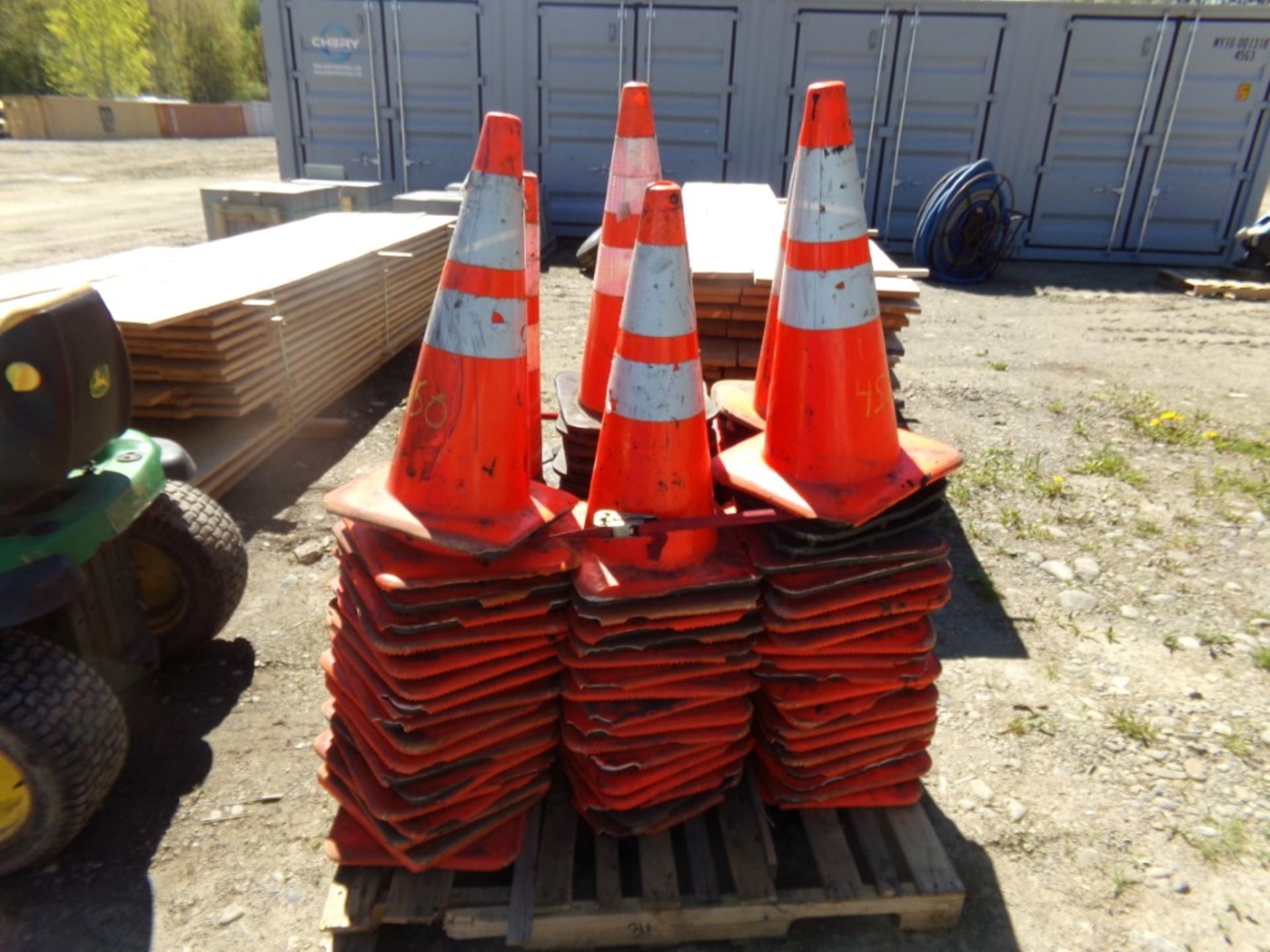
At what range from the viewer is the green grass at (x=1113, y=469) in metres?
5.27

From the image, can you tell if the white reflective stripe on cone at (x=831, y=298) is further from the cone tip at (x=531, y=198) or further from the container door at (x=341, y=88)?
the container door at (x=341, y=88)

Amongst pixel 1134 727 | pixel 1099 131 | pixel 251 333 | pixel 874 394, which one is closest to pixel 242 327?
pixel 251 333

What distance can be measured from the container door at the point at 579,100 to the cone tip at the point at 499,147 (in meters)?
9.62

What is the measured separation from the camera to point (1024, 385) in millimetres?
7109

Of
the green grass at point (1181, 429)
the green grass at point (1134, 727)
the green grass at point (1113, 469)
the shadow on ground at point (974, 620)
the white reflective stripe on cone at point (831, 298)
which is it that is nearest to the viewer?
the white reflective stripe on cone at point (831, 298)

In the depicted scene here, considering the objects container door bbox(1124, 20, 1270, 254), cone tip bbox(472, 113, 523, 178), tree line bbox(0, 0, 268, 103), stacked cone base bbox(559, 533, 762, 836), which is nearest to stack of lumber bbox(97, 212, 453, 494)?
cone tip bbox(472, 113, 523, 178)

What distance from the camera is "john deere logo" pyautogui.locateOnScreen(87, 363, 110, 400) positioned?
2541 millimetres

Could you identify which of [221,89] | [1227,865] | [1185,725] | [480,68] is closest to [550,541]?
[1227,865]

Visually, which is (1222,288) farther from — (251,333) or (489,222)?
(489,222)

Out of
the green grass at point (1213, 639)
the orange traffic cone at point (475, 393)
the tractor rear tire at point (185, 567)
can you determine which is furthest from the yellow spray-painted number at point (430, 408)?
the green grass at point (1213, 639)

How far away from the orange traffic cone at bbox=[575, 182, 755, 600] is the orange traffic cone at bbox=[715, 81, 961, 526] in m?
0.21

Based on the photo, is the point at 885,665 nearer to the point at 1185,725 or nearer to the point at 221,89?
the point at 1185,725

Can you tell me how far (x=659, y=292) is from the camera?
2293 millimetres

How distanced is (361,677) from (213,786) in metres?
0.97
